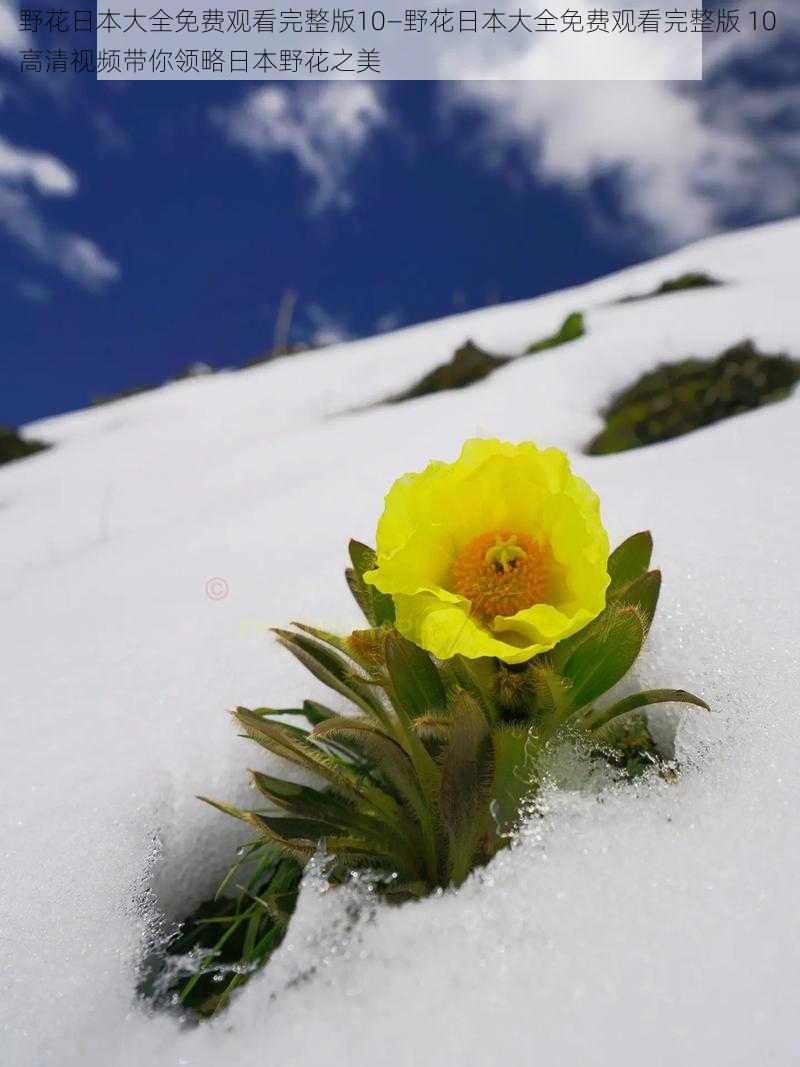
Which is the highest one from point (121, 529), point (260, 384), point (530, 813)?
point (260, 384)

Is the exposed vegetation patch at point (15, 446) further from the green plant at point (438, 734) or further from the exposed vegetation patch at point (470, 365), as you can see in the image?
the green plant at point (438, 734)

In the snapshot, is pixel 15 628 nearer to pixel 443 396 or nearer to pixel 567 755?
pixel 567 755

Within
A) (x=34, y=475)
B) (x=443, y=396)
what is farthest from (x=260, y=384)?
(x=443, y=396)

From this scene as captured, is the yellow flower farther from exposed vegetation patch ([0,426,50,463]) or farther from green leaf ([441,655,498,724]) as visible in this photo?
exposed vegetation patch ([0,426,50,463])

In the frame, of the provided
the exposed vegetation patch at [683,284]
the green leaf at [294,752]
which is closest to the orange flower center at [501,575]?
the green leaf at [294,752]

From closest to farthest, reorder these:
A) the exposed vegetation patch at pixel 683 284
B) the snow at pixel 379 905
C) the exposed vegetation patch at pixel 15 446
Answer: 1. the snow at pixel 379 905
2. the exposed vegetation patch at pixel 683 284
3. the exposed vegetation patch at pixel 15 446

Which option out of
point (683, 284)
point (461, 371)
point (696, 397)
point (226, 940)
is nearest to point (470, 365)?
point (461, 371)

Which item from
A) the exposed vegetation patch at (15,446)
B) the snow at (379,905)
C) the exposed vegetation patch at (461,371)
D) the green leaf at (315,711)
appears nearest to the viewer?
the snow at (379,905)
